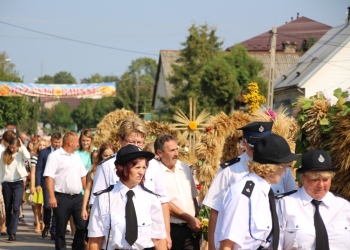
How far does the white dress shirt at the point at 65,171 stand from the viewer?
41.3 feet

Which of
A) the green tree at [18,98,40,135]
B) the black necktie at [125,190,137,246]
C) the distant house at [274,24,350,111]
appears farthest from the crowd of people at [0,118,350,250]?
the green tree at [18,98,40,135]

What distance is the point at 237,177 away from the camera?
679 cm

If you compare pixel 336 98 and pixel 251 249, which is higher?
pixel 336 98

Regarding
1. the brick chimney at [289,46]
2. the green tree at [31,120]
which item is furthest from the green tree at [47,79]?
the brick chimney at [289,46]

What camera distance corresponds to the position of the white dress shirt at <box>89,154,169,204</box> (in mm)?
8062

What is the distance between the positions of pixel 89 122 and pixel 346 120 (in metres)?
115

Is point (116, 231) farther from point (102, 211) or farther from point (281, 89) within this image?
point (281, 89)

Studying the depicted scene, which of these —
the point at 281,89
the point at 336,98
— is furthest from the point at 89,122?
the point at 336,98

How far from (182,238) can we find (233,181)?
226cm

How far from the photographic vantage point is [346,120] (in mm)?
6750

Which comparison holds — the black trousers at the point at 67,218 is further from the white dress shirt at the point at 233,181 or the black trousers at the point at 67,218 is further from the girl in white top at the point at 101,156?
the white dress shirt at the point at 233,181

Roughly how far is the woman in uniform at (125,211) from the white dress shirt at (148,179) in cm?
153

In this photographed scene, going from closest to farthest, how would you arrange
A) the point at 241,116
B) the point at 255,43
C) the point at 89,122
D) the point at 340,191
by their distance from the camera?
1. the point at 340,191
2. the point at 241,116
3. the point at 255,43
4. the point at 89,122

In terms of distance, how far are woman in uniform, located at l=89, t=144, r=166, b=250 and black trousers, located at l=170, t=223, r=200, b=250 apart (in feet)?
7.89
